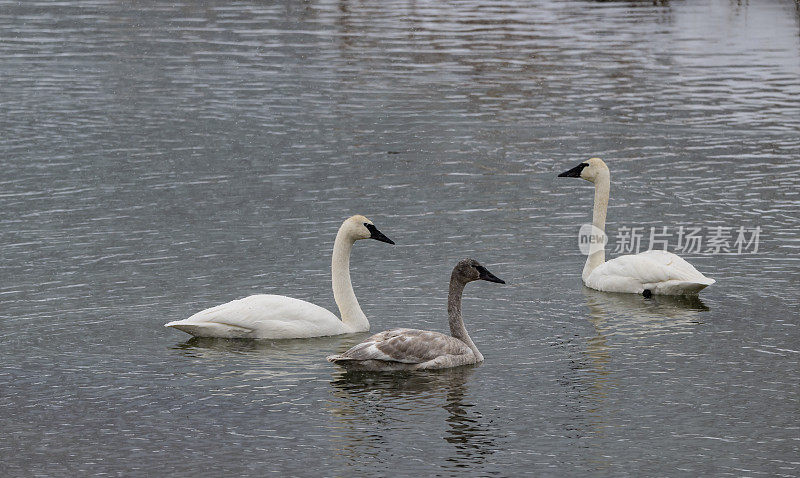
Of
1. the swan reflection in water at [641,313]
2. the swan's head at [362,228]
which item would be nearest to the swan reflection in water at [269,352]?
the swan's head at [362,228]

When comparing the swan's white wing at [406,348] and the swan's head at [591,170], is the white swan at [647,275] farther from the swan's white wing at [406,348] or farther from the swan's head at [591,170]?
the swan's white wing at [406,348]

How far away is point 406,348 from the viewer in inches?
508

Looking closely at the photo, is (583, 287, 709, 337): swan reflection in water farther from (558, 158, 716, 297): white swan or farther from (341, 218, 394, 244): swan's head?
(341, 218, 394, 244): swan's head

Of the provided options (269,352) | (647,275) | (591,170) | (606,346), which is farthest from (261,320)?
(591,170)

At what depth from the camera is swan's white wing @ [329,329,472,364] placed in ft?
42.1

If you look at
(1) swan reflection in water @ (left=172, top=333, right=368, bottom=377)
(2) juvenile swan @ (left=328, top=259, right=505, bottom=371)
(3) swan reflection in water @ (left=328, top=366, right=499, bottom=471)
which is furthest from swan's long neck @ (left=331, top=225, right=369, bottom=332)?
(3) swan reflection in water @ (left=328, top=366, right=499, bottom=471)

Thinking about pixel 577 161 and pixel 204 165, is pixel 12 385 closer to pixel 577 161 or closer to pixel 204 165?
pixel 204 165

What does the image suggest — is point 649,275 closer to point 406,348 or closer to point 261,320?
point 406,348

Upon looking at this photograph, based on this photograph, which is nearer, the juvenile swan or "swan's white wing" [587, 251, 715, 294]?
the juvenile swan

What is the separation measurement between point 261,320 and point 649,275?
4.62m

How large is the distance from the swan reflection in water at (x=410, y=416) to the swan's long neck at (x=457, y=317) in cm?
28

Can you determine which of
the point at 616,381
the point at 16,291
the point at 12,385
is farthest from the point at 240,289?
the point at 616,381

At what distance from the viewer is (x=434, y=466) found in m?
10.3

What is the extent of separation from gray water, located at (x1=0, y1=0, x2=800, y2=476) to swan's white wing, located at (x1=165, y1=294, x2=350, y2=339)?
19 centimetres
